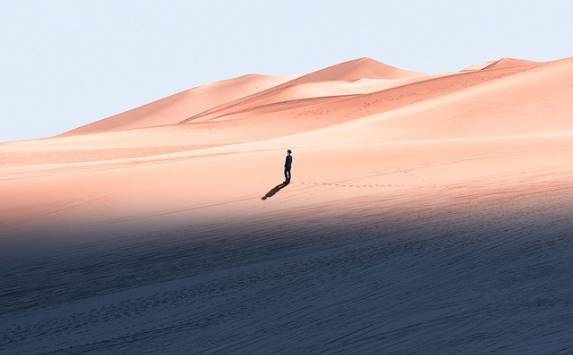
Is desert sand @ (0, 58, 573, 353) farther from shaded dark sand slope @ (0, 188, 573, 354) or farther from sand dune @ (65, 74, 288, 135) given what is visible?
sand dune @ (65, 74, 288, 135)

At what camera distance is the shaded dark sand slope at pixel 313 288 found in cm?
721

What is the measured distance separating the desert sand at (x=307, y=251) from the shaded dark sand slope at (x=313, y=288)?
1.2 inches

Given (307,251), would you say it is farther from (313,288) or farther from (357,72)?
(357,72)

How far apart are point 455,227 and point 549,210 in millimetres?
1902

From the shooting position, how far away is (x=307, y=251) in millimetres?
11414

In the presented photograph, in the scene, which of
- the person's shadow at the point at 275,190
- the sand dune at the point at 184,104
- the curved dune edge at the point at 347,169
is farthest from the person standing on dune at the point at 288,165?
the sand dune at the point at 184,104

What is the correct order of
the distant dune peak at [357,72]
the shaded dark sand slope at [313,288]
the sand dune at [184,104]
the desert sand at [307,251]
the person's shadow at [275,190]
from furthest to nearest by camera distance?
the distant dune peak at [357,72]
the sand dune at [184,104]
the person's shadow at [275,190]
the desert sand at [307,251]
the shaded dark sand slope at [313,288]

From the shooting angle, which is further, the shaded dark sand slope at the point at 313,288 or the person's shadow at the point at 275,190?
the person's shadow at the point at 275,190

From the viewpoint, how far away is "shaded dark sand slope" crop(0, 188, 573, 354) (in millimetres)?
7211

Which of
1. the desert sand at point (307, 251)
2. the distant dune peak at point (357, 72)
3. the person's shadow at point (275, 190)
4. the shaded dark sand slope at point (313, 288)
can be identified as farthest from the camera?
the distant dune peak at point (357, 72)

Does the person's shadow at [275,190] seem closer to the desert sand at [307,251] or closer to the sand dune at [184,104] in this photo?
the desert sand at [307,251]

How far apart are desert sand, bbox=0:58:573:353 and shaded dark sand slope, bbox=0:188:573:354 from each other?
3 cm

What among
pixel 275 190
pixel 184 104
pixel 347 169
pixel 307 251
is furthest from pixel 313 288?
pixel 184 104

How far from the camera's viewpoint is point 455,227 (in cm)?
1244
